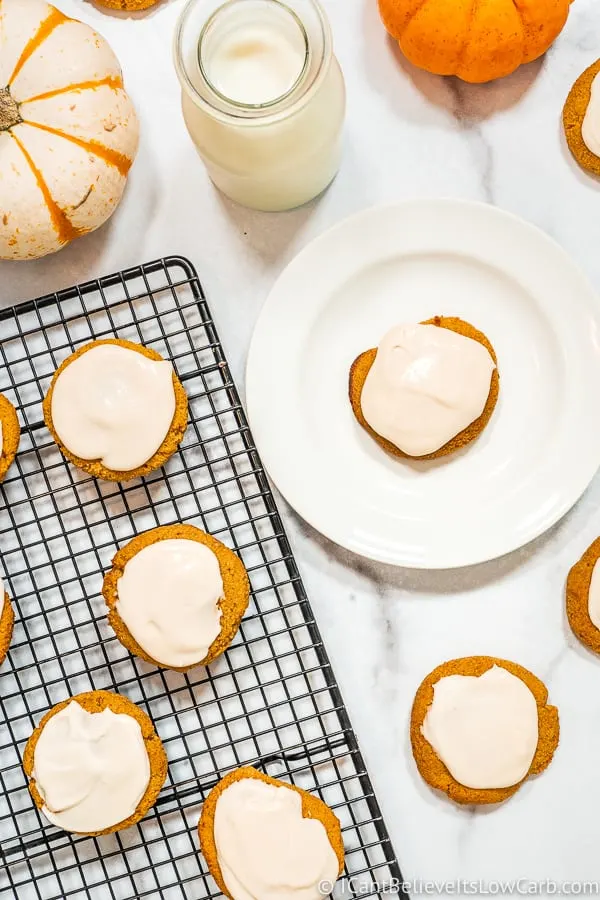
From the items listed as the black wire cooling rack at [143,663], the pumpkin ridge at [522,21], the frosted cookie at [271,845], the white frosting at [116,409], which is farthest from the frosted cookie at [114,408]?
the pumpkin ridge at [522,21]

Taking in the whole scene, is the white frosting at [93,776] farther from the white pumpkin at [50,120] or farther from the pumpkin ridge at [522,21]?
the pumpkin ridge at [522,21]

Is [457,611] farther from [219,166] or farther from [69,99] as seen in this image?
[69,99]

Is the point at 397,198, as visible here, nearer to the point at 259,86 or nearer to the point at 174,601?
the point at 259,86

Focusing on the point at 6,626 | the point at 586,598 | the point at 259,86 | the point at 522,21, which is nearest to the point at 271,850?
the point at 6,626

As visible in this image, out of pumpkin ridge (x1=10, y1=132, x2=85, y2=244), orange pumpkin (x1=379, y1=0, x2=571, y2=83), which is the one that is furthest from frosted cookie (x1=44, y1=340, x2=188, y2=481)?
orange pumpkin (x1=379, y1=0, x2=571, y2=83)

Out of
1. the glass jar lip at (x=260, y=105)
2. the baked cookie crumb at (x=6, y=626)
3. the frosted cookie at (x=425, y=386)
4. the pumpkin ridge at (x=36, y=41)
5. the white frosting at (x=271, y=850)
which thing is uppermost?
the pumpkin ridge at (x=36, y=41)
